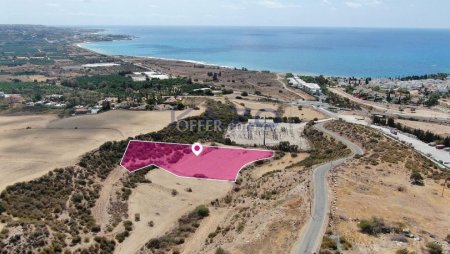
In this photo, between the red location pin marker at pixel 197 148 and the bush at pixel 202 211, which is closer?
the bush at pixel 202 211

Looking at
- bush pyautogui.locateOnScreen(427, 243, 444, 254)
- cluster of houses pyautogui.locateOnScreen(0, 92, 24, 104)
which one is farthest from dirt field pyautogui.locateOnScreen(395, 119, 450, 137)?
cluster of houses pyautogui.locateOnScreen(0, 92, 24, 104)

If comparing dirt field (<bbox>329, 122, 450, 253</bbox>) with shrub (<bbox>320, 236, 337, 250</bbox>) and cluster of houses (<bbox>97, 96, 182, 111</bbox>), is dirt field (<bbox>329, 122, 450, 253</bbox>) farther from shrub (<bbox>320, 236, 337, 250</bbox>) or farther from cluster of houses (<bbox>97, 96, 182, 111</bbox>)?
cluster of houses (<bbox>97, 96, 182, 111</bbox>)

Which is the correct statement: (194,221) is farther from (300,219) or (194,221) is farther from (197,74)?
(197,74)

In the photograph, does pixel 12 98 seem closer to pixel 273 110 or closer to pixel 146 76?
pixel 146 76

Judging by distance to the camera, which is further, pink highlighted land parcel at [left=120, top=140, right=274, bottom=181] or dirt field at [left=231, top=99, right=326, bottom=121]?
dirt field at [left=231, top=99, right=326, bottom=121]

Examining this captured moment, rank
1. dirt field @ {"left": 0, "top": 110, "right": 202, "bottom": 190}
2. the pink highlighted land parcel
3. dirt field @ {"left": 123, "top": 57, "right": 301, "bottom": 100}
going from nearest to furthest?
1. dirt field @ {"left": 0, "top": 110, "right": 202, "bottom": 190}
2. the pink highlighted land parcel
3. dirt field @ {"left": 123, "top": 57, "right": 301, "bottom": 100}

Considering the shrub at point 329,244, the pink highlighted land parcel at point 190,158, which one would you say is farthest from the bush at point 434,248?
the pink highlighted land parcel at point 190,158

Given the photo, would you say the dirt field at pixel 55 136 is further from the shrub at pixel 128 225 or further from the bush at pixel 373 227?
the bush at pixel 373 227
